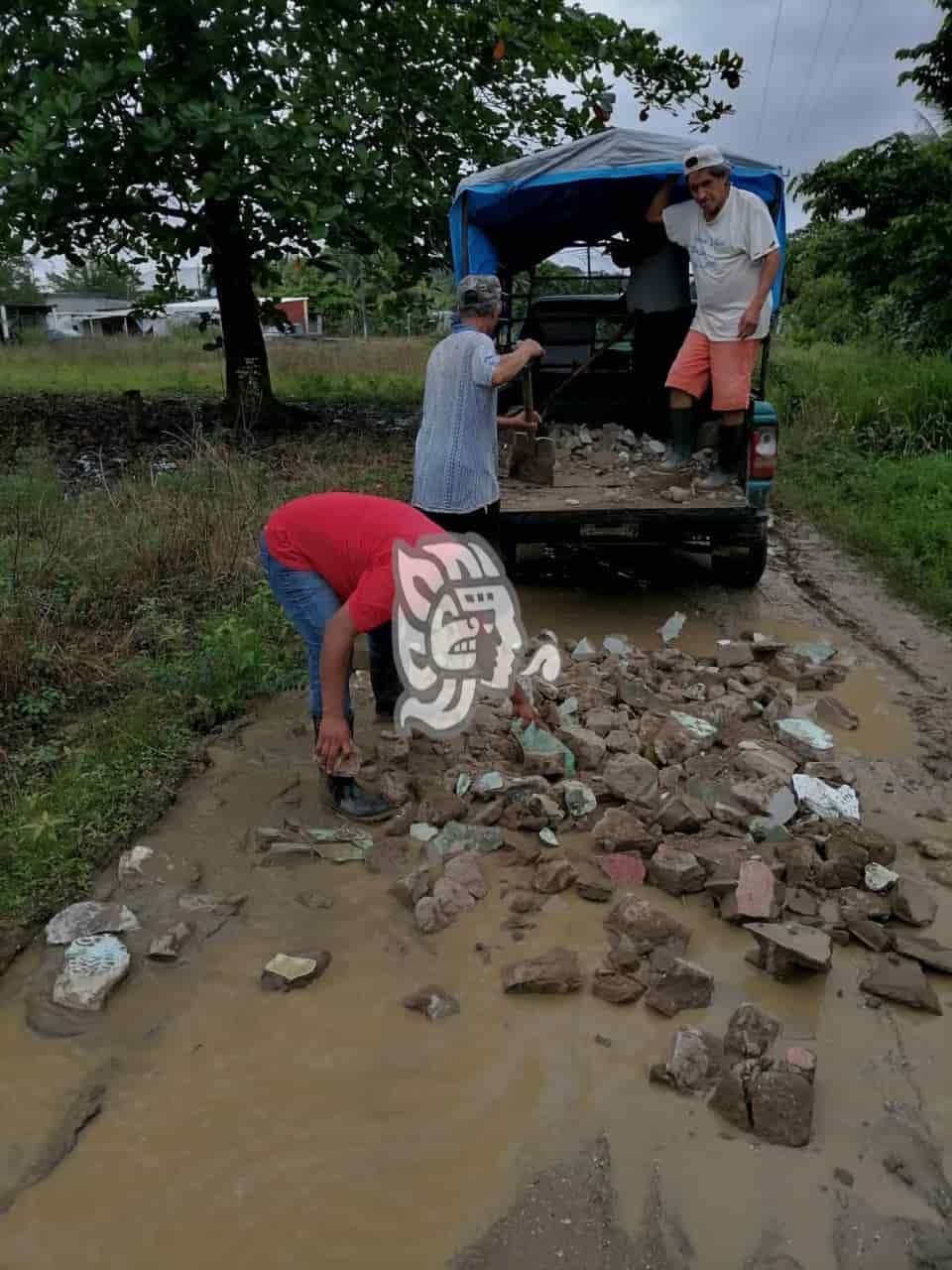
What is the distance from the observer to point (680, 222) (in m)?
5.33

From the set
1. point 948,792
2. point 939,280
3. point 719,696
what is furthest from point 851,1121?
point 939,280

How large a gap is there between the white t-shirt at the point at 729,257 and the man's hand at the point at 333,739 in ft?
11.6

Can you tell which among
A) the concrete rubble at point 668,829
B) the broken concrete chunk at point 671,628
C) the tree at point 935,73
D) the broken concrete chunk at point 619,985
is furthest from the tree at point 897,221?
the broken concrete chunk at point 619,985

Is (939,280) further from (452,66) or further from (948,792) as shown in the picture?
(948,792)

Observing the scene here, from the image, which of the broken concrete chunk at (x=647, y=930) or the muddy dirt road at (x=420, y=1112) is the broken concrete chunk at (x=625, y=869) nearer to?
the muddy dirt road at (x=420, y=1112)

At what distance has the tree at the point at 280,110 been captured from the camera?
6.29 meters

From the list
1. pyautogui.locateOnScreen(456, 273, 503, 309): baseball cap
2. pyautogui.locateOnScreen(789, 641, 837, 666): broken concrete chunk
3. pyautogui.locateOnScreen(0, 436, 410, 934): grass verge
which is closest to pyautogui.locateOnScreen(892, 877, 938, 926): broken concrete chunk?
pyautogui.locateOnScreen(789, 641, 837, 666): broken concrete chunk

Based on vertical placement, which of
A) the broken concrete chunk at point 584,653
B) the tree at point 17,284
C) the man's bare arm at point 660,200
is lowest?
the broken concrete chunk at point 584,653

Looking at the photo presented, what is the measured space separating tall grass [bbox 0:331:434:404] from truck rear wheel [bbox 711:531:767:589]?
8.10 meters

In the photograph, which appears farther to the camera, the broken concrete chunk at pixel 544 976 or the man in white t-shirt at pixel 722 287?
the man in white t-shirt at pixel 722 287

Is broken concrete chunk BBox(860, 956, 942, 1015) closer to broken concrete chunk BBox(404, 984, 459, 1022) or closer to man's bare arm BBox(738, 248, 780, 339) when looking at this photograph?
broken concrete chunk BBox(404, 984, 459, 1022)

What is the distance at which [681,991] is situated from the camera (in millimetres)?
2377

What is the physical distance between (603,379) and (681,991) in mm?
5228

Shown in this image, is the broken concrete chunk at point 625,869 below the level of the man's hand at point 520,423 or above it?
below
